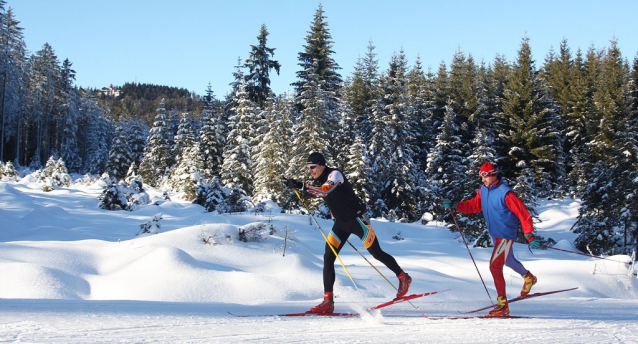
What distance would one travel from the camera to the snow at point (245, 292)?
4.25 m

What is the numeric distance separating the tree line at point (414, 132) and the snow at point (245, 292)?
7.85 metres

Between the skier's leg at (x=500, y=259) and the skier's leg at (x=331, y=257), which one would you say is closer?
the skier's leg at (x=331, y=257)

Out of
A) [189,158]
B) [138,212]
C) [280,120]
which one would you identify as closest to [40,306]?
[138,212]

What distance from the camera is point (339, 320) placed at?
17.1ft

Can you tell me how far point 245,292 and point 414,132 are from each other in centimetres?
3579

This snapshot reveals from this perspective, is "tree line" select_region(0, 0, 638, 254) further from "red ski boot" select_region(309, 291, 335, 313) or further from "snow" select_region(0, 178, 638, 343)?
"red ski boot" select_region(309, 291, 335, 313)

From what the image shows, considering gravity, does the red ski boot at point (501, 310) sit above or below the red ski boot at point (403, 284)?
below

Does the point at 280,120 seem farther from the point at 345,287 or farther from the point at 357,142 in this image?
the point at 345,287

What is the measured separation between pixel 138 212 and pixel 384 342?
1588cm

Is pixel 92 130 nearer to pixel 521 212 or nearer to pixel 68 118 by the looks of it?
pixel 68 118

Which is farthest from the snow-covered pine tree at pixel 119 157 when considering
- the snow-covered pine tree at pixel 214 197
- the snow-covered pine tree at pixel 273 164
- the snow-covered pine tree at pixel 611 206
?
the snow-covered pine tree at pixel 611 206

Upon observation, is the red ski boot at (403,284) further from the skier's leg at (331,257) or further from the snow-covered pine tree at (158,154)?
the snow-covered pine tree at (158,154)

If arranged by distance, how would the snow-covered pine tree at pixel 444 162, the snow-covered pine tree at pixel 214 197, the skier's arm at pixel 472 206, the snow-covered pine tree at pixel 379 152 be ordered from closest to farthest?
the skier's arm at pixel 472 206
the snow-covered pine tree at pixel 214 197
the snow-covered pine tree at pixel 379 152
the snow-covered pine tree at pixel 444 162

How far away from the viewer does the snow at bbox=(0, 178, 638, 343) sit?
167 inches
